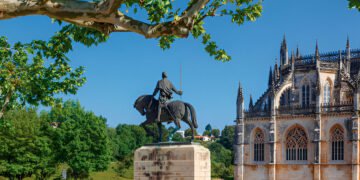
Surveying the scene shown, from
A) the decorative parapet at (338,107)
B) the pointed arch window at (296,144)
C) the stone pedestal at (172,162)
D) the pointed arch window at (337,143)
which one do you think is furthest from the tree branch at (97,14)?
the pointed arch window at (296,144)

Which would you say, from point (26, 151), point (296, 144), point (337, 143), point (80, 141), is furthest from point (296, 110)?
point (26, 151)

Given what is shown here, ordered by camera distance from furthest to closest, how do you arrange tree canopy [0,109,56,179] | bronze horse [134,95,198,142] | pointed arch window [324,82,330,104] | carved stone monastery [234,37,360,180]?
pointed arch window [324,82,330,104] → carved stone monastery [234,37,360,180] → tree canopy [0,109,56,179] → bronze horse [134,95,198,142]

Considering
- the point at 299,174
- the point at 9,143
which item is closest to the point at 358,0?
the point at 9,143

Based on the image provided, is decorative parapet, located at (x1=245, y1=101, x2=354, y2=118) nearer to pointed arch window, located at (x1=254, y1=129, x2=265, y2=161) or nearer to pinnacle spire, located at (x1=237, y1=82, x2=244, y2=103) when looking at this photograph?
pinnacle spire, located at (x1=237, y1=82, x2=244, y2=103)

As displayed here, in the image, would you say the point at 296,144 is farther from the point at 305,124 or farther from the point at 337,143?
the point at 337,143

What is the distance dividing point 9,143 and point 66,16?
146 feet

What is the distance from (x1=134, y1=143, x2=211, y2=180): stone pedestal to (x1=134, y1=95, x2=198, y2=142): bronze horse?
2.51ft

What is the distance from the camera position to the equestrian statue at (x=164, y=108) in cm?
1644

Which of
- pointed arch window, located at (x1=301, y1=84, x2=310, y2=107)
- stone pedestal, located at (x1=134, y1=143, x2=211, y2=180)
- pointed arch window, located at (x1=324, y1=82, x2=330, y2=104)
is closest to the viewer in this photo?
stone pedestal, located at (x1=134, y1=143, x2=211, y2=180)

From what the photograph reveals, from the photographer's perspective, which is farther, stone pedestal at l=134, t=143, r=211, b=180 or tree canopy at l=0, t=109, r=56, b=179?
tree canopy at l=0, t=109, r=56, b=179

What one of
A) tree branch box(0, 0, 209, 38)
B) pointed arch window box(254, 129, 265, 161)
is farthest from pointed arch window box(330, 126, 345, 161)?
tree branch box(0, 0, 209, 38)

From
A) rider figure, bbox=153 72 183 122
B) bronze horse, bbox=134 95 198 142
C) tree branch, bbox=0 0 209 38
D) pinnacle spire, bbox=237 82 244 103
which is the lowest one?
bronze horse, bbox=134 95 198 142

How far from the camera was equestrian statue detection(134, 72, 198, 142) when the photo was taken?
16.4m

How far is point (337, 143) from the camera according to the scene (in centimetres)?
5675
